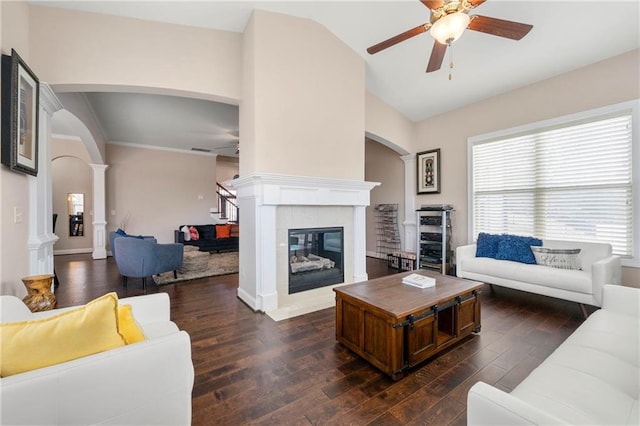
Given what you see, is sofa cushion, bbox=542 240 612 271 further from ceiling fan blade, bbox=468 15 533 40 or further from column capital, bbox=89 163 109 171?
column capital, bbox=89 163 109 171

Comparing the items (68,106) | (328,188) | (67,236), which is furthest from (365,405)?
(67,236)

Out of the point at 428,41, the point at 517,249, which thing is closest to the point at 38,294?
the point at 428,41

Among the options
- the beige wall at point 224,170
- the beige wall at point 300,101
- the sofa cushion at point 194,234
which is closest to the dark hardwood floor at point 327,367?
the beige wall at point 300,101

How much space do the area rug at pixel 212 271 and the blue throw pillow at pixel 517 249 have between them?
4408 mm

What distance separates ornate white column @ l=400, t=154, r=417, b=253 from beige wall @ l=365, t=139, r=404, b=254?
0.75ft

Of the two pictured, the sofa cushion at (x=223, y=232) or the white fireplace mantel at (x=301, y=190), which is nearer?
the white fireplace mantel at (x=301, y=190)

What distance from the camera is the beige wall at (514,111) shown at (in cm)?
332

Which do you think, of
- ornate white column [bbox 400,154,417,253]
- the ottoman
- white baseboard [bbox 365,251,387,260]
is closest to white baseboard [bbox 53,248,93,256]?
the ottoman

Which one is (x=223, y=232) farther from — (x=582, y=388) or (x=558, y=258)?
(x=582, y=388)

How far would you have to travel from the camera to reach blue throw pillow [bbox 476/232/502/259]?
156 inches

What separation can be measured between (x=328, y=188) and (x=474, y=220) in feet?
9.45

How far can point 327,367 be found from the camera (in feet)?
6.66

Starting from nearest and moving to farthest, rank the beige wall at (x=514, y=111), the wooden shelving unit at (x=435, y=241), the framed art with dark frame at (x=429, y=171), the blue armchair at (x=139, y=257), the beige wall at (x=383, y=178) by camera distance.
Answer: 1. the beige wall at (x=514, y=111)
2. the blue armchair at (x=139, y=257)
3. the wooden shelving unit at (x=435, y=241)
4. the framed art with dark frame at (x=429, y=171)
5. the beige wall at (x=383, y=178)

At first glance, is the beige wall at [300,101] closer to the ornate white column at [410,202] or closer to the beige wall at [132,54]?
the beige wall at [132,54]
